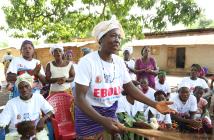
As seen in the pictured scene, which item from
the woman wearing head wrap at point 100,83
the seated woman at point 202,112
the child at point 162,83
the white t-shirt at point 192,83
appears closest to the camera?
the woman wearing head wrap at point 100,83

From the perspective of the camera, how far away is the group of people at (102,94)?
277cm

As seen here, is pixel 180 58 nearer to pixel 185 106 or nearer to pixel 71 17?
pixel 71 17

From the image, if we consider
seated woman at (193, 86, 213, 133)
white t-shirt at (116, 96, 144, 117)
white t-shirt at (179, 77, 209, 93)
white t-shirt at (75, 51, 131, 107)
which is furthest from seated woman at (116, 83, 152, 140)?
white t-shirt at (179, 77, 209, 93)

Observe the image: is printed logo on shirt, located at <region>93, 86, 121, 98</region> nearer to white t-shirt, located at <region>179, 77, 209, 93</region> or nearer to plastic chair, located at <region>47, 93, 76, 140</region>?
plastic chair, located at <region>47, 93, 76, 140</region>

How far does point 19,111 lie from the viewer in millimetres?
4098

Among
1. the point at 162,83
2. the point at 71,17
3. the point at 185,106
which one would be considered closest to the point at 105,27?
the point at 185,106

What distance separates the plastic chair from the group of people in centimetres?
40

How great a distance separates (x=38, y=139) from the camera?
3998mm

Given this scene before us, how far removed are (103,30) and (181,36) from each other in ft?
70.6

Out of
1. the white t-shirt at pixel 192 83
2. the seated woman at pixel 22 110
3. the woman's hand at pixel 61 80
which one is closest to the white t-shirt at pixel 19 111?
the seated woman at pixel 22 110

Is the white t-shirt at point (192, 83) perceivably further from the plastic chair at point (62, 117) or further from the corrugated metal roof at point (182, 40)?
the corrugated metal roof at point (182, 40)

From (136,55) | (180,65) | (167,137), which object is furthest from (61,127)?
(136,55)

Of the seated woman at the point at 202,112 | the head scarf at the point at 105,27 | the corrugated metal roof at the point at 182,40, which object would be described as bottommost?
the seated woman at the point at 202,112

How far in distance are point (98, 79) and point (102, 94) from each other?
13 cm
